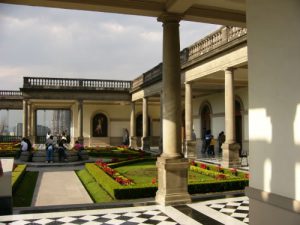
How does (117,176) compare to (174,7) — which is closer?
(174,7)

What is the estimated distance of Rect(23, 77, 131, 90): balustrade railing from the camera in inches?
1182

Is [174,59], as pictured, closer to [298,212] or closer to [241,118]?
[298,212]

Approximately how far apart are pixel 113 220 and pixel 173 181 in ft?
5.93

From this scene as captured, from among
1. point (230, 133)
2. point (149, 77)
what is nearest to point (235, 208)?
point (230, 133)

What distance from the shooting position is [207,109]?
28500 millimetres

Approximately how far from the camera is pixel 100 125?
118 ft

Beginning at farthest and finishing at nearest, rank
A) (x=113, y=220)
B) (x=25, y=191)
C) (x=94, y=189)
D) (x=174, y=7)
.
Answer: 1. (x=25, y=191)
2. (x=94, y=189)
3. (x=174, y=7)
4. (x=113, y=220)

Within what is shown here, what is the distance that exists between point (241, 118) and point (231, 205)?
1515cm

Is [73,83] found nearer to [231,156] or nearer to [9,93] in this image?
[9,93]

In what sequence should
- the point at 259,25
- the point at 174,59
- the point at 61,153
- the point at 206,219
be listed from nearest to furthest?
the point at 259,25, the point at 206,219, the point at 174,59, the point at 61,153

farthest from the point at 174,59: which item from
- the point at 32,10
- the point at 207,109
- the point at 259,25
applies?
the point at 207,109

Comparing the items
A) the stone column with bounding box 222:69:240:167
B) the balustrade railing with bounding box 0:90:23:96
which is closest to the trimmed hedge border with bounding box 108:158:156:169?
the stone column with bounding box 222:69:240:167

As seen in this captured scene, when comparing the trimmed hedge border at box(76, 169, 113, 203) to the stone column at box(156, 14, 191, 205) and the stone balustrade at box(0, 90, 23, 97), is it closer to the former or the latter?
the stone column at box(156, 14, 191, 205)

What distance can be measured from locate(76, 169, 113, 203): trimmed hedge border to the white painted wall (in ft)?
20.6
